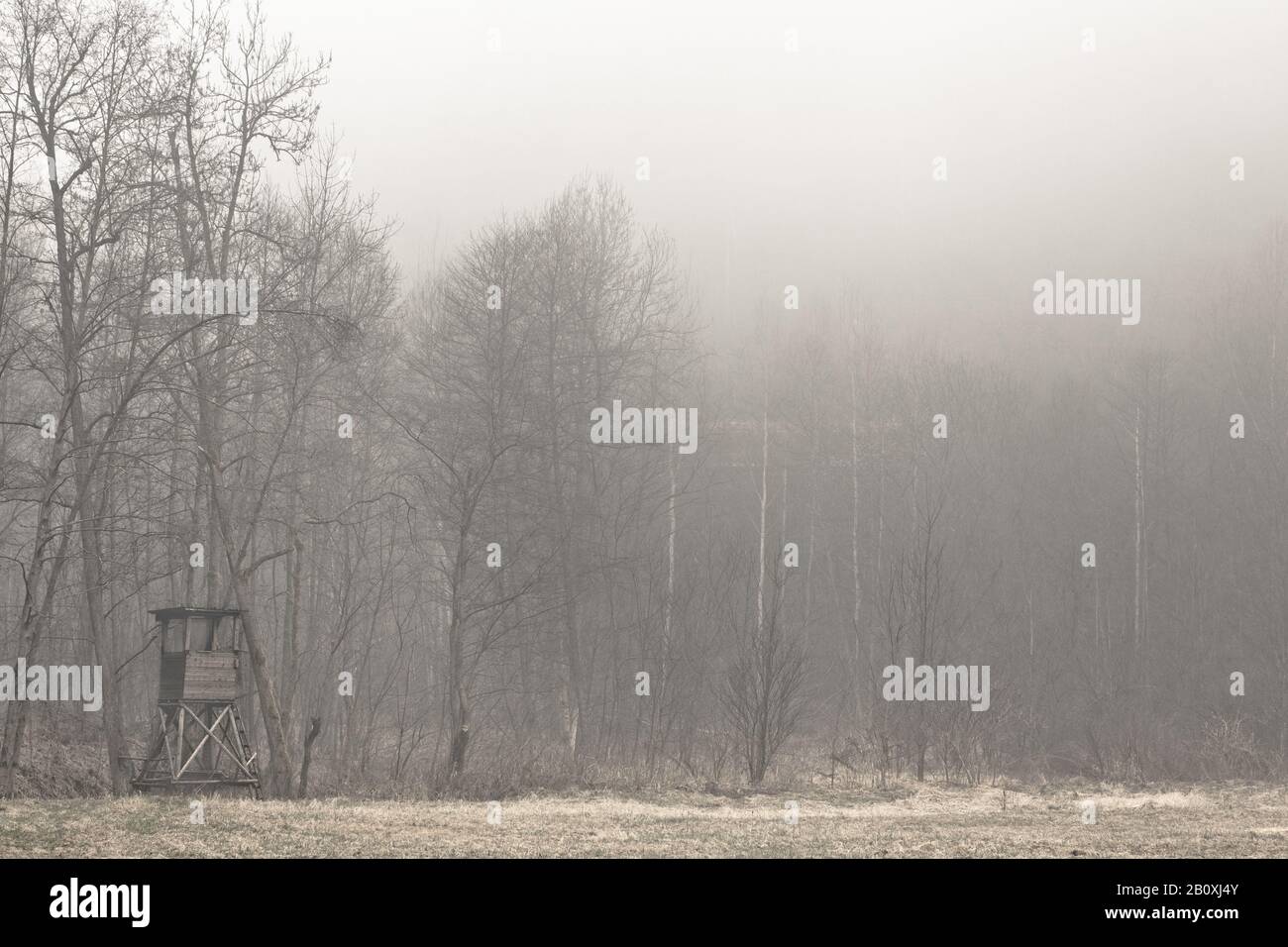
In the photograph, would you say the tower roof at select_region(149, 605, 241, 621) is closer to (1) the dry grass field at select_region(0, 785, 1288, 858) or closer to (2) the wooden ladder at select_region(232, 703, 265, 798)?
(2) the wooden ladder at select_region(232, 703, 265, 798)

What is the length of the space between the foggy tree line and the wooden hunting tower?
25.0 inches

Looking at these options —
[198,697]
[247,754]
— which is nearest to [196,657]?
[198,697]

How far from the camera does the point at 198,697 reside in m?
Result: 20.4

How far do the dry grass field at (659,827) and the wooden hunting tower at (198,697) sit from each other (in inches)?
112

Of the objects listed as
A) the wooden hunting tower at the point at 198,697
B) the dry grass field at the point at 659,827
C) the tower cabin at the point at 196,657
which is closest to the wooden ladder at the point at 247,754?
the wooden hunting tower at the point at 198,697

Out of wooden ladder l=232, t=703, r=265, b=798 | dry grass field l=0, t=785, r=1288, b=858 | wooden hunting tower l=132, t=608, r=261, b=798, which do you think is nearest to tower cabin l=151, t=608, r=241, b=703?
wooden hunting tower l=132, t=608, r=261, b=798

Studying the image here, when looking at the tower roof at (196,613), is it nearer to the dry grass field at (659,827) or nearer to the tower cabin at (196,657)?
the tower cabin at (196,657)

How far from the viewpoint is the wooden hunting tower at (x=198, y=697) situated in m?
20.2

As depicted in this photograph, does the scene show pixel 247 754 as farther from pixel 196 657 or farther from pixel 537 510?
pixel 537 510

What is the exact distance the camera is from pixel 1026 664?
37.9m

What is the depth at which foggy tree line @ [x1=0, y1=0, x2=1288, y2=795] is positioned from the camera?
66.7 feet

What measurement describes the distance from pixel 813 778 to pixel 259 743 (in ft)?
46.6

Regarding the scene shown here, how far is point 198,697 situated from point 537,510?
13.7 meters
